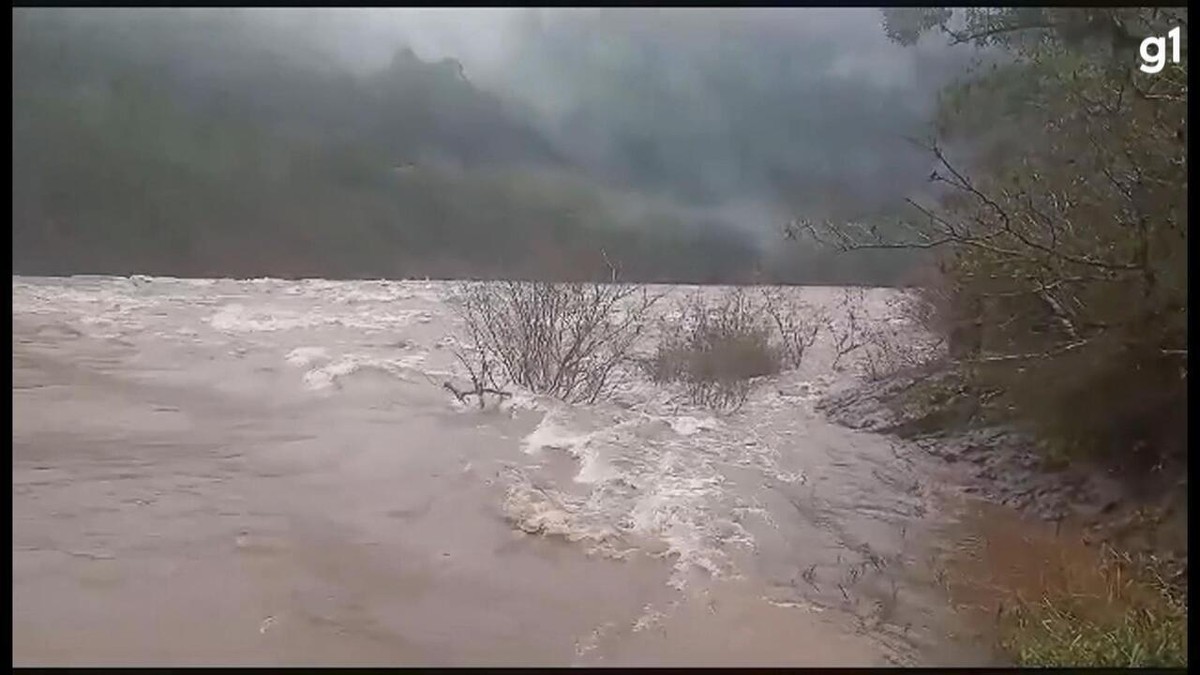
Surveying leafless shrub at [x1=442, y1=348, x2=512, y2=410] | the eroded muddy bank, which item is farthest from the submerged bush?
leafless shrub at [x1=442, y1=348, x2=512, y2=410]

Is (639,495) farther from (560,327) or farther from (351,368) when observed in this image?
(351,368)

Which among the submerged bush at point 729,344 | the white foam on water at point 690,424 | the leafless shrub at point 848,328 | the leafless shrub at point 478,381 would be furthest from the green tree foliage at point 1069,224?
the leafless shrub at point 478,381

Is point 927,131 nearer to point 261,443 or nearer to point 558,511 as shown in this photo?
point 558,511

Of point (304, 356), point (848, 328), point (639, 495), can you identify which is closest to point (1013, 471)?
point (848, 328)

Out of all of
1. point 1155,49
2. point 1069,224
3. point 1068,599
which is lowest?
point 1068,599

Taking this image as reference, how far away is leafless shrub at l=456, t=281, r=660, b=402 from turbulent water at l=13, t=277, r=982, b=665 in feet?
0.16

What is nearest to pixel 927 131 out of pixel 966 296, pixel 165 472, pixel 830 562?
pixel 966 296

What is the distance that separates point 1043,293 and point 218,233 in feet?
5.41

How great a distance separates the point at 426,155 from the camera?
1914 millimetres

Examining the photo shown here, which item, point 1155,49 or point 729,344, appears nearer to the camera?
point 1155,49

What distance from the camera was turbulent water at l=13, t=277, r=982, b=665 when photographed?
1834 millimetres

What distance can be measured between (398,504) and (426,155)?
71 centimetres

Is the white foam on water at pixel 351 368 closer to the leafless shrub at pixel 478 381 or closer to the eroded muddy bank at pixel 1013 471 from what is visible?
the leafless shrub at pixel 478 381

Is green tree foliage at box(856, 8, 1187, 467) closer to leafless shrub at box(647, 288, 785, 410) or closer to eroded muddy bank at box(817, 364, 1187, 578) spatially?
eroded muddy bank at box(817, 364, 1187, 578)
